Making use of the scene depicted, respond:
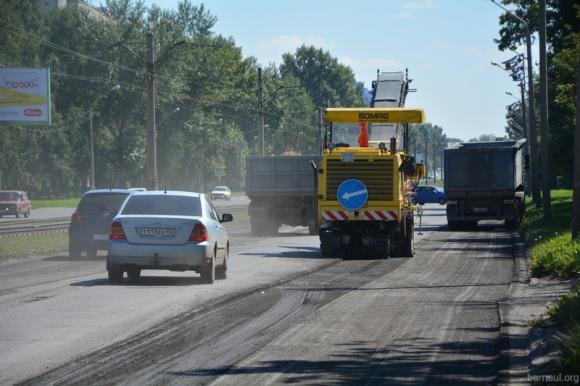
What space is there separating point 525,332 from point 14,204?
58.6m

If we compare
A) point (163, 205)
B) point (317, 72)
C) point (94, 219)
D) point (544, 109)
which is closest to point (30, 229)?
point (94, 219)

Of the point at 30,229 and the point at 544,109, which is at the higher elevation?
the point at 544,109

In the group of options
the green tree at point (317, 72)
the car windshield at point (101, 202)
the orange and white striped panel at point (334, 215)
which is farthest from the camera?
the green tree at point (317, 72)

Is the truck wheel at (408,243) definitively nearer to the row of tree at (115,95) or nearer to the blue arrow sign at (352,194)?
the blue arrow sign at (352,194)

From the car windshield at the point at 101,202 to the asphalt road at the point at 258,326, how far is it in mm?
3913

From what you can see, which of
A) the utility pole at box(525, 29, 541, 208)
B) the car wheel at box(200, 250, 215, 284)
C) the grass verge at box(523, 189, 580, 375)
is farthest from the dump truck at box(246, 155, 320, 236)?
the car wheel at box(200, 250, 215, 284)

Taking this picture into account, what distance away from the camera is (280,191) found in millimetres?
40469

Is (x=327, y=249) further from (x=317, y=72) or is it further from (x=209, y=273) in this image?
(x=317, y=72)

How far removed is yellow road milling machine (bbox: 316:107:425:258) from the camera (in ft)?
90.8

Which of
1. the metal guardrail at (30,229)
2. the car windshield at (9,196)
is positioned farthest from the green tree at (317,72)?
the metal guardrail at (30,229)

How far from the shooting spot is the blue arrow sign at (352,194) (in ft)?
90.9

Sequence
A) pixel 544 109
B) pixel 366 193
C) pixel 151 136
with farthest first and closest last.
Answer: pixel 151 136 → pixel 544 109 → pixel 366 193

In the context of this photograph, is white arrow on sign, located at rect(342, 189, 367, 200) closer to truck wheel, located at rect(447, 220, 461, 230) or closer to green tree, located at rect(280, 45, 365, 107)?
truck wheel, located at rect(447, 220, 461, 230)

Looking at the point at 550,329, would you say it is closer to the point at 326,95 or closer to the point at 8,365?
the point at 8,365
